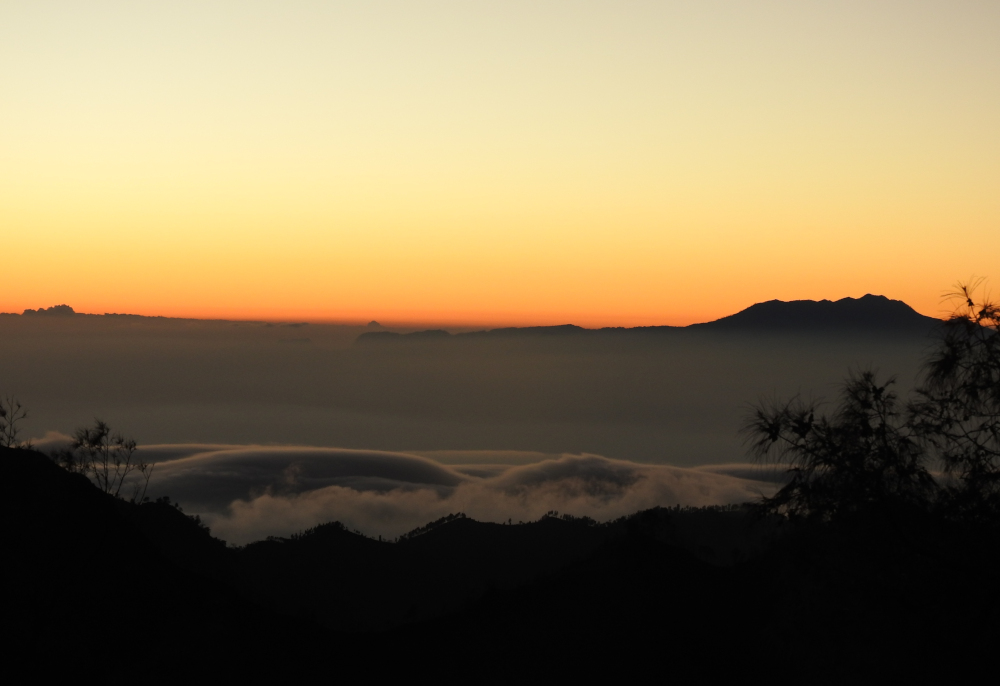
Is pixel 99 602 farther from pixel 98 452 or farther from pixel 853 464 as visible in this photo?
pixel 853 464

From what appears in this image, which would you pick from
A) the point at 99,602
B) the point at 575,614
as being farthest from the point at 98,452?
the point at 575,614

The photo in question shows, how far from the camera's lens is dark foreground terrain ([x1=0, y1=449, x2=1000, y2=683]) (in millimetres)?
16250

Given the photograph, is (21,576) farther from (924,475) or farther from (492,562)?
(492,562)

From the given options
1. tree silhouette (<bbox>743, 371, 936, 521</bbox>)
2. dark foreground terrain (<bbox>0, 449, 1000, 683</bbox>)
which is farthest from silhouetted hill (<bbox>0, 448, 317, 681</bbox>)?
tree silhouette (<bbox>743, 371, 936, 521</bbox>)

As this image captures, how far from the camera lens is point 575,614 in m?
36.4

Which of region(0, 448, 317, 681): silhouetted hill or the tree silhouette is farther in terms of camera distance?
region(0, 448, 317, 681): silhouetted hill

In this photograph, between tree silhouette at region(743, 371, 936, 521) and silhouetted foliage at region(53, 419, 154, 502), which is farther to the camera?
silhouetted foliage at region(53, 419, 154, 502)

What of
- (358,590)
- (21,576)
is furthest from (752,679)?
(358,590)

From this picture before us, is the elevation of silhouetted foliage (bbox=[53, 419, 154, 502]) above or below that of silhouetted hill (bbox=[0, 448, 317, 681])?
above

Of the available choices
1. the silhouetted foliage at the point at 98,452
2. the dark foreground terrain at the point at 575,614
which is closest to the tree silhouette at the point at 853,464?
the dark foreground terrain at the point at 575,614

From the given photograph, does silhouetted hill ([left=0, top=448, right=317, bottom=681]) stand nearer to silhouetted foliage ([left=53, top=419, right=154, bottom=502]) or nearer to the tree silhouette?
silhouetted foliage ([left=53, top=419, right=154, bottom=502])

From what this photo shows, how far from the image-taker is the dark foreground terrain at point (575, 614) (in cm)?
1625

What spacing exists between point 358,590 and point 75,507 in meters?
50.1

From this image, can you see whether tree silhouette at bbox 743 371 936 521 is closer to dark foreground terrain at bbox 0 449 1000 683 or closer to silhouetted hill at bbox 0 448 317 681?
dark foreground terrain at bbox 0 449 1000 683
